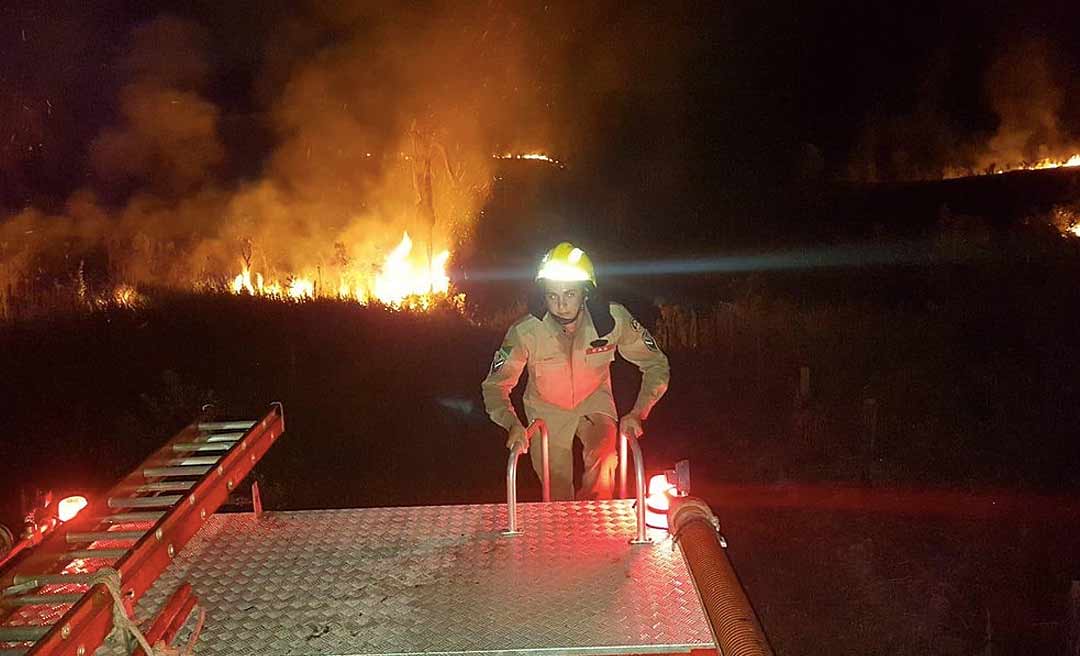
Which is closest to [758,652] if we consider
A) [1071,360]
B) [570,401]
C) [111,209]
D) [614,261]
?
[570,401]

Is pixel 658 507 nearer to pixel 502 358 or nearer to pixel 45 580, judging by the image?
pixel 502 358

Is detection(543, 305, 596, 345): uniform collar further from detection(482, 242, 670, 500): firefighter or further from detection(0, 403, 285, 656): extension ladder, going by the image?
detection(0, 403, 285, 656): extension ladder

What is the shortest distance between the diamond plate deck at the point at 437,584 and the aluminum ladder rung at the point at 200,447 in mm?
288

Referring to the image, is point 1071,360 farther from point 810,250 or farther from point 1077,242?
point 810,250

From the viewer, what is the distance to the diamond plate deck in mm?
2420

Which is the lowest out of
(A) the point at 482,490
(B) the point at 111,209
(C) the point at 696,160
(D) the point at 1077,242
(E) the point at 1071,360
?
(A) the point at 482,490

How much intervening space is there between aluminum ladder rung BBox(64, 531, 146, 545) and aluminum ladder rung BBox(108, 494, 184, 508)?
4.7 inches

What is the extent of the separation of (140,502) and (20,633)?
0.89 meters

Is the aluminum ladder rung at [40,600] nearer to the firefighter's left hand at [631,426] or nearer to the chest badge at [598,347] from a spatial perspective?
the firefighter's left hand at [631,426]

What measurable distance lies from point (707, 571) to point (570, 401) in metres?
2.39

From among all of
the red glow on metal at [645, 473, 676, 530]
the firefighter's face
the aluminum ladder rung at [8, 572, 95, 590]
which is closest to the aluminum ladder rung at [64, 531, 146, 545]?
the aluminum ladder rung at [8, 572, 95, 590]

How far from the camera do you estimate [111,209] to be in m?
13.2

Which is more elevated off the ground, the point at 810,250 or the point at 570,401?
the point at 810,250

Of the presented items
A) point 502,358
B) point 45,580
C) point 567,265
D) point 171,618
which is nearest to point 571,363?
point 502,358
